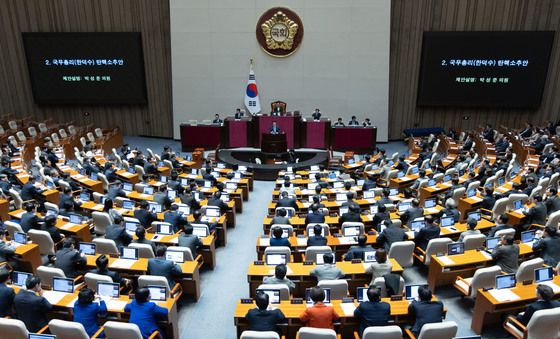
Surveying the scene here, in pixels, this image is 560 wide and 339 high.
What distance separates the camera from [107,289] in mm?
6555

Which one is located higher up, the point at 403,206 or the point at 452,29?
the point at 452,29

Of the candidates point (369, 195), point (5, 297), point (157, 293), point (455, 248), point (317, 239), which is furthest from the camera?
point (369, 195)

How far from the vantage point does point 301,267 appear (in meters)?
7.49

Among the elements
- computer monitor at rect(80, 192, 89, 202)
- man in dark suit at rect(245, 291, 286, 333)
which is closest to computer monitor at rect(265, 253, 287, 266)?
man in dark suit at rect(245, 291, 286, 333)

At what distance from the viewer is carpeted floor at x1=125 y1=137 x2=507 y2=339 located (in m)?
7.11

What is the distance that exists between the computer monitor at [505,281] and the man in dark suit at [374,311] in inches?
81.7

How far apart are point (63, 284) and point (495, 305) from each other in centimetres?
652

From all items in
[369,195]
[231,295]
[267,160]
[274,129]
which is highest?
[274,129]

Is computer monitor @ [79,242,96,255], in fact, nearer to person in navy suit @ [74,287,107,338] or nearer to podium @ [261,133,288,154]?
person in navy suit @ [74,287,107,338]

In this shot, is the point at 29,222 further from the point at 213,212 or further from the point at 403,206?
the point at 403,206

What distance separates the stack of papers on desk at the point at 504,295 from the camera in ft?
21.0

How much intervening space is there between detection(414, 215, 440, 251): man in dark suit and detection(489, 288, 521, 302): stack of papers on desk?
6.54 ft

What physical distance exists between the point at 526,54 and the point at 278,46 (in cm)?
1160

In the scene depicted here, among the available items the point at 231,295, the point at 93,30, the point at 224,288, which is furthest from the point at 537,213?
the point at 93,30
